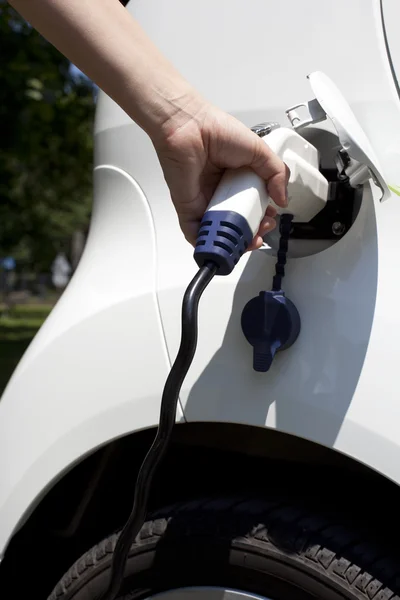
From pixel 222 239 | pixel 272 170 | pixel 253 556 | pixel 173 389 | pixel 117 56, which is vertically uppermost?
pixel 117 56

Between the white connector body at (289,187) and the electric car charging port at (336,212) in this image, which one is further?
the electric car charging port at (336,212)

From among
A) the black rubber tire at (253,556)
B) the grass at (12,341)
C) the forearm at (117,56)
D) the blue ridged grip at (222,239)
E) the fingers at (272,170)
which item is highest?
the grass at (12,341)

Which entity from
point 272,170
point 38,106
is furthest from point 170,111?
point 38,106

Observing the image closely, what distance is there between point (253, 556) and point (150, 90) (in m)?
0.70

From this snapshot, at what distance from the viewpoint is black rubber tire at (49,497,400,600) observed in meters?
1.16

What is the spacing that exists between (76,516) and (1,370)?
6.42 metres

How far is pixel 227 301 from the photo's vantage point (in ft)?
4.10

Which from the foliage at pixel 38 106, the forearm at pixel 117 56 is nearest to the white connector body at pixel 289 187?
the forearm at pixel 117 56

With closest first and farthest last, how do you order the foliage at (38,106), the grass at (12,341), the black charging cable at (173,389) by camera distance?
the black charging cable at (173,389) → the foliage at (38,106) → the grass at (12,341)

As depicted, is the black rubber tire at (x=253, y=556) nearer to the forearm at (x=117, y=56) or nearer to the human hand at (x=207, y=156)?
the human hand at (x=207, y=156)

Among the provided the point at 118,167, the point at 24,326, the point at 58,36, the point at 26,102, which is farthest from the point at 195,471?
the point at 24,326

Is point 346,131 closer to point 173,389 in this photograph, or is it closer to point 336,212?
point 336,212

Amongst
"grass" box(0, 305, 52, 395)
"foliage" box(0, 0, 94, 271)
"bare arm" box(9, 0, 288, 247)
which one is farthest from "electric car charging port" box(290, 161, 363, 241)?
"foliage" box(0, 0, 94, 271)

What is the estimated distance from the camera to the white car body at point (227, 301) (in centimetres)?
115
